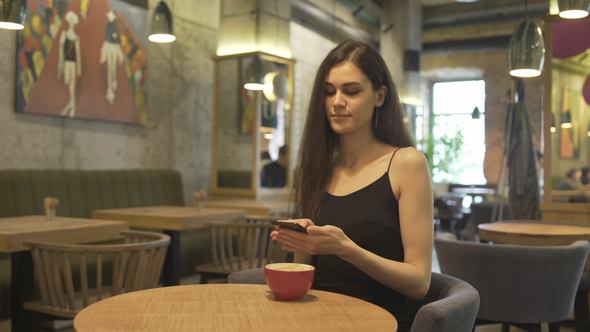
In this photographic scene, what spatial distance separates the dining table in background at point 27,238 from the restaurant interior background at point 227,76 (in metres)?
1.61

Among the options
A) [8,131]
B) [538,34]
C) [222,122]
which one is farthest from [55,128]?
[538,34]

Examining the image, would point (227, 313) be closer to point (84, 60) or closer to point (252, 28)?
point (84, 60)

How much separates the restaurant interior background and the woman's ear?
2852 millimetres

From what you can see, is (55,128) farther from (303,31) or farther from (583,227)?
(303,31)

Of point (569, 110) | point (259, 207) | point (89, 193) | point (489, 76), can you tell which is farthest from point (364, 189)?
point (489, 76)

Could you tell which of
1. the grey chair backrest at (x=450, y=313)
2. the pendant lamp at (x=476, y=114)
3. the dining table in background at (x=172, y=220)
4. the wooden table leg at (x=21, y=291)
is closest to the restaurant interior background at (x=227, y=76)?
the dining table in background at (x=172, y=220)

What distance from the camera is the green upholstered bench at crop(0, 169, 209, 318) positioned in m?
4.57

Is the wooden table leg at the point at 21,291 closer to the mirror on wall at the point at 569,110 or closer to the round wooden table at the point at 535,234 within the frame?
the round wooden table at the point at 535,234

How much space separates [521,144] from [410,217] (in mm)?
4313

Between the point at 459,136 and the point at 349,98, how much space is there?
12376mm

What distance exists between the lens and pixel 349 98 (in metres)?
1.79

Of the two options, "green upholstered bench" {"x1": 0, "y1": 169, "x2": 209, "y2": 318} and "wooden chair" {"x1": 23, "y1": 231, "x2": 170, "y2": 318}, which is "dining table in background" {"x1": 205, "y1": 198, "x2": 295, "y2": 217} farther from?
"wooden chair" {"x1": 23, "y1": 231, "x2": 170, "y2": 318}

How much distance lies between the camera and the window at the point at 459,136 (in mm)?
13477

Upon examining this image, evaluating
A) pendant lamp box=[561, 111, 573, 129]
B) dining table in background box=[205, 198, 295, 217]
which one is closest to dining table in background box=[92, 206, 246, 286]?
dining table in background box=[205, 198, 295, 217]
